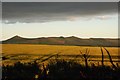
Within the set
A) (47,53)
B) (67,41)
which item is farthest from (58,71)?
(67,41)

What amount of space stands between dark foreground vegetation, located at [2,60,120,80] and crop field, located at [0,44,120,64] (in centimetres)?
7

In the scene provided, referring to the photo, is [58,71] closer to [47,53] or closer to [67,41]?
[47,53]

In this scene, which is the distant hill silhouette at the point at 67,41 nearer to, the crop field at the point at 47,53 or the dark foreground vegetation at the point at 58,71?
the crop field at the point at 47,53

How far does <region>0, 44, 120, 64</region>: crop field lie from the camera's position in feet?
25.2

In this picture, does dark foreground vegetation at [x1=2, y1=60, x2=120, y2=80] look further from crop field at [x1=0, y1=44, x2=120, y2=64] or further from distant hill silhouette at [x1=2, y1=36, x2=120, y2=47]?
distant hill silhouette at [x1=2, y1=36, x2=120, y2=47]

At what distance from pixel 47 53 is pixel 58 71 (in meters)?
0.30

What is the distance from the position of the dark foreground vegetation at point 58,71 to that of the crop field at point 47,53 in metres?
0.07

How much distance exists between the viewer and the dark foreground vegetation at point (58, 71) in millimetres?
7652

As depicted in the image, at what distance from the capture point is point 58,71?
7.70 metres

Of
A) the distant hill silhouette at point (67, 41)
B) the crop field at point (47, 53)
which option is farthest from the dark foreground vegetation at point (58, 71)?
the distant hill silhouette at point (67, 41)

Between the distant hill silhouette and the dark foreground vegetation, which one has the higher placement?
the distant hill silhouette

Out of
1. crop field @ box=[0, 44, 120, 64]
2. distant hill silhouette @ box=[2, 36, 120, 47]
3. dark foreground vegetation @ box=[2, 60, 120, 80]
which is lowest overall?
dark foreground vegetation @ box=[2, 60, 120, 80]

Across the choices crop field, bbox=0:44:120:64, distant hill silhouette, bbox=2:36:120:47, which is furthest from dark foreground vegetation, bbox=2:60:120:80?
distant hill silhouette, bbox=2:36:120:47

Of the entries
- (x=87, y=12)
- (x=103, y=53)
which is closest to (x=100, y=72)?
(x=103, y=53)
